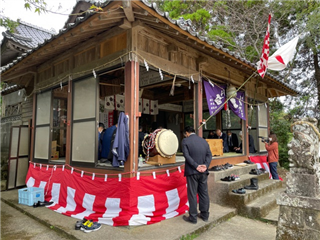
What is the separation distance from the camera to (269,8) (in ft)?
43.3

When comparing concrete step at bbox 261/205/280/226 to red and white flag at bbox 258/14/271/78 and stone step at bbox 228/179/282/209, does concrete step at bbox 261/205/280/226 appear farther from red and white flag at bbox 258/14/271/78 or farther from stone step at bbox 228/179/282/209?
red and white flag at bbox 258/14/271/78

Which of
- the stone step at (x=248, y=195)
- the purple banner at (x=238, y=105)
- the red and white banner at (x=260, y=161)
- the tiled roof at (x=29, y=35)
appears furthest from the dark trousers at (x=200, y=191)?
the tiled roof at (x=29, y=35)

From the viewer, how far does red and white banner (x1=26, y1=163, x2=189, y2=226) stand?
479 centimetres

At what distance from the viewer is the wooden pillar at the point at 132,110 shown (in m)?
4.92

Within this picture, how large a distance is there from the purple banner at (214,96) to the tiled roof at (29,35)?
7479mm

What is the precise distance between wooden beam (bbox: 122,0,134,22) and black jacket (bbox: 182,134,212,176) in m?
2.90

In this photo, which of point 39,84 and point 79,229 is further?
point 39,84

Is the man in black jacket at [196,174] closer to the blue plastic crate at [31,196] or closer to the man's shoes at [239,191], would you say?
the man's shoes at [239,191]

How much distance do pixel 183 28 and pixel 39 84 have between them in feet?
19.5

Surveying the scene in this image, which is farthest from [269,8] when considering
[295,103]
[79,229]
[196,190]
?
[79,229]

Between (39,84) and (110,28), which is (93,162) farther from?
(39,84)

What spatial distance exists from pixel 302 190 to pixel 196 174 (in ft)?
6.64

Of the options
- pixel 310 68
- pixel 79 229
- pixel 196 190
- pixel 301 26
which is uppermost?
pixel 301 26

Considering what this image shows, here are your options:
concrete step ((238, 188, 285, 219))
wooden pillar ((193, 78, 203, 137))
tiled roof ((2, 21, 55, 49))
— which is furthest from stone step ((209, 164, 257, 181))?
tiled roof ((2, 21, 55, 49))
